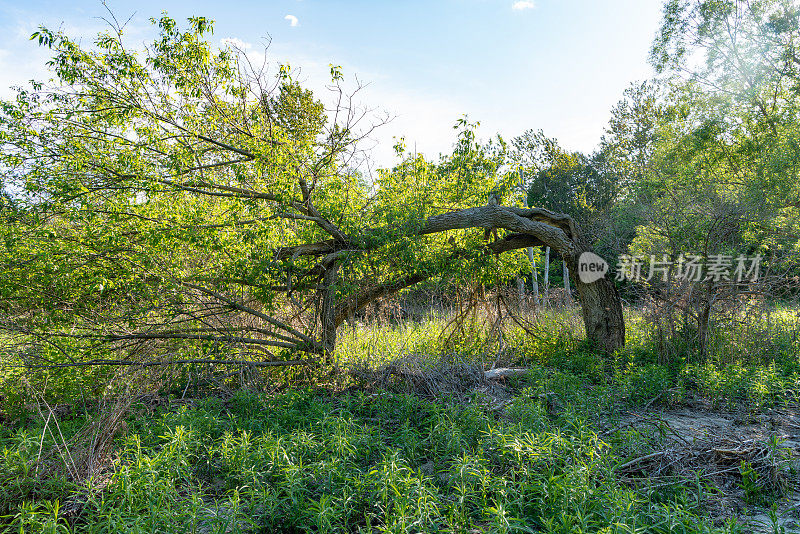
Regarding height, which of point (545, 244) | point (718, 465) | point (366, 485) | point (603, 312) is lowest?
point (718, 465)

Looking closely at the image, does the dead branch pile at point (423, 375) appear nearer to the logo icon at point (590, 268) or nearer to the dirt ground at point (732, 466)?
the dirt ground at point (732, 466)

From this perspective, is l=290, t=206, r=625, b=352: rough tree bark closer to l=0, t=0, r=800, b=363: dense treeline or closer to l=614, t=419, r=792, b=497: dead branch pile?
l=0, t=0, r=800, b=363: dense treeline

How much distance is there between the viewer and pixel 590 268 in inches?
322

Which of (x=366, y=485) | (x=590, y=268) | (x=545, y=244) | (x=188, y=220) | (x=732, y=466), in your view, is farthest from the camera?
(x=545, y=244)

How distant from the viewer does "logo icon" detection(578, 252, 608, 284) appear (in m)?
8.17

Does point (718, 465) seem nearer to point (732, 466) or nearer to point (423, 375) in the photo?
point (732, 466)

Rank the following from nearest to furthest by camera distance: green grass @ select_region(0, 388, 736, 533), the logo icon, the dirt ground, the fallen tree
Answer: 1. green grass @ select_region(0, 388, 736, 533)
2. the dirt ground
3. the fallen tree
4. the logo icon

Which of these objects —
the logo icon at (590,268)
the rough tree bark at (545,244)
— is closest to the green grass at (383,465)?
the rough tree bark at (545,244)

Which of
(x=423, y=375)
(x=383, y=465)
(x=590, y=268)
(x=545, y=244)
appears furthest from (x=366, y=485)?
(x=590, y=268)

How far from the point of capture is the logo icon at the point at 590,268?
817cm

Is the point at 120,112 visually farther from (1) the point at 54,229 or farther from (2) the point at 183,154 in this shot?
(1) the point at 54,229

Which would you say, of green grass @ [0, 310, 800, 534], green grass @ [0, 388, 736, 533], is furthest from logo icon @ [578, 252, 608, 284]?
green grass @ [0, 388, 736, 533]

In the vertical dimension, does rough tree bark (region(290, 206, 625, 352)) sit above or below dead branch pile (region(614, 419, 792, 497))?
above

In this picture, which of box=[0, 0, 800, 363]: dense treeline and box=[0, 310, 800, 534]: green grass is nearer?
box=[0, 310, 800, 534]: green grass
